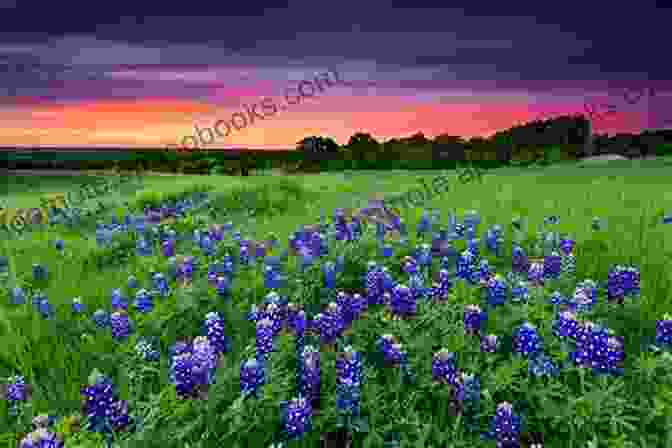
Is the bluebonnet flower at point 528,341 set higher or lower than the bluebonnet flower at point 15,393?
higher

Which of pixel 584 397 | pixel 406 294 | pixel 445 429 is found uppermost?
pixel 406 294

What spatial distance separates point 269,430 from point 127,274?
3.55m

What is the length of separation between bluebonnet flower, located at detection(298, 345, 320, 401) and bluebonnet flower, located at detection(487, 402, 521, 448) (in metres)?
0.86

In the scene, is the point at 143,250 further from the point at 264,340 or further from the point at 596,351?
the point at 596,351

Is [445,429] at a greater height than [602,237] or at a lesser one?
lesser

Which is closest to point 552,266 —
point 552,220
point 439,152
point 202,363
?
point 552,220

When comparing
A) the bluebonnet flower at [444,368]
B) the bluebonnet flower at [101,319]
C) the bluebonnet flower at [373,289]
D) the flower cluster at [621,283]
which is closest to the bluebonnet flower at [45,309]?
the bluebonnet flower at [101,319]

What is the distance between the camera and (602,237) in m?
5.81

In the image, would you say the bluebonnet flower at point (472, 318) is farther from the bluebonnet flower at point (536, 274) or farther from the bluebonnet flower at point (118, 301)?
the bluebonnet flower at point (118, 301)

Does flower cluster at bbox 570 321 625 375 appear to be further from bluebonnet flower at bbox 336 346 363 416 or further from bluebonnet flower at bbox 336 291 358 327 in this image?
bluebonnet flower at bbox 336 291 358 327

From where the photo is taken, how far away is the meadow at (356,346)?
2.79 meters

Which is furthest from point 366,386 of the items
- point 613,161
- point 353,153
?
point 353,153

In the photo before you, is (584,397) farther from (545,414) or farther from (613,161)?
(613,161)

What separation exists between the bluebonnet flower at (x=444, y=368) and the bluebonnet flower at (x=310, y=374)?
583mm
